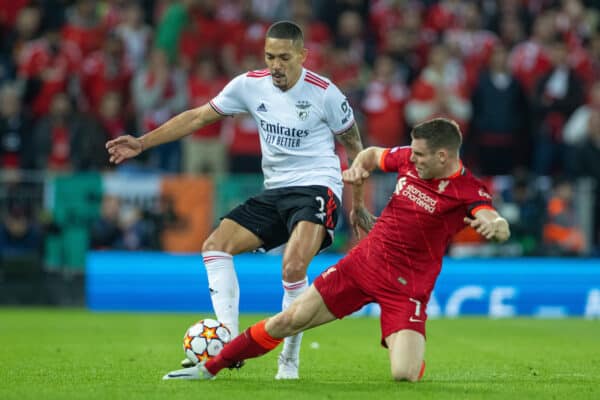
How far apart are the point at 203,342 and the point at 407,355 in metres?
1.49

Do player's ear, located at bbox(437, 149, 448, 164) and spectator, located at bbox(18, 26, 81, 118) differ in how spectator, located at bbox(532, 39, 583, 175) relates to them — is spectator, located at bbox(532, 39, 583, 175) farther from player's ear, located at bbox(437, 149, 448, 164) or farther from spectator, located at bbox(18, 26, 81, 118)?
player's ear, located at bbox(437, 149, 448, 164)

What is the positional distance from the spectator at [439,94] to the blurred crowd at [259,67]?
24 mm

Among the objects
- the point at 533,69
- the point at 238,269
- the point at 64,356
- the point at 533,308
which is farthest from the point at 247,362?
the point at 533,69

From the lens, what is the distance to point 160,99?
62.1ft

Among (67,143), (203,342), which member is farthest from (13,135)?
(203,342)

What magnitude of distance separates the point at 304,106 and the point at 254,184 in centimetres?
841

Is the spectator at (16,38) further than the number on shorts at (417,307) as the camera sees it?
Yes

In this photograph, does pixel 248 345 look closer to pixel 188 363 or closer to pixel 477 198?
pixel 188 363

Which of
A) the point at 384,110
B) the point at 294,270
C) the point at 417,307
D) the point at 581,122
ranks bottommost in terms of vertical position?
the point at 417,307

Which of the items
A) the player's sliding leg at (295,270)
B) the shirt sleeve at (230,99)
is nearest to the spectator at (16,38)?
the shirt sleeve at (230,99)

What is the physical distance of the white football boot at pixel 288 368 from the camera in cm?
898

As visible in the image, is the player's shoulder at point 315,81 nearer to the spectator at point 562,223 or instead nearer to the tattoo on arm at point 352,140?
the tattoo on arm at point 352,140

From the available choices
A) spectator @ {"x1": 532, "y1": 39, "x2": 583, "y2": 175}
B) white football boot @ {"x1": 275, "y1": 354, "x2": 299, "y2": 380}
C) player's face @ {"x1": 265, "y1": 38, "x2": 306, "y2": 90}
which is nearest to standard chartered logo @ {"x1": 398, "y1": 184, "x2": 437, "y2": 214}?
player's face @ {"x1": 265, "y1": 38, "x2": 306, "y2": 90}

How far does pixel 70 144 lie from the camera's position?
18.3 m
